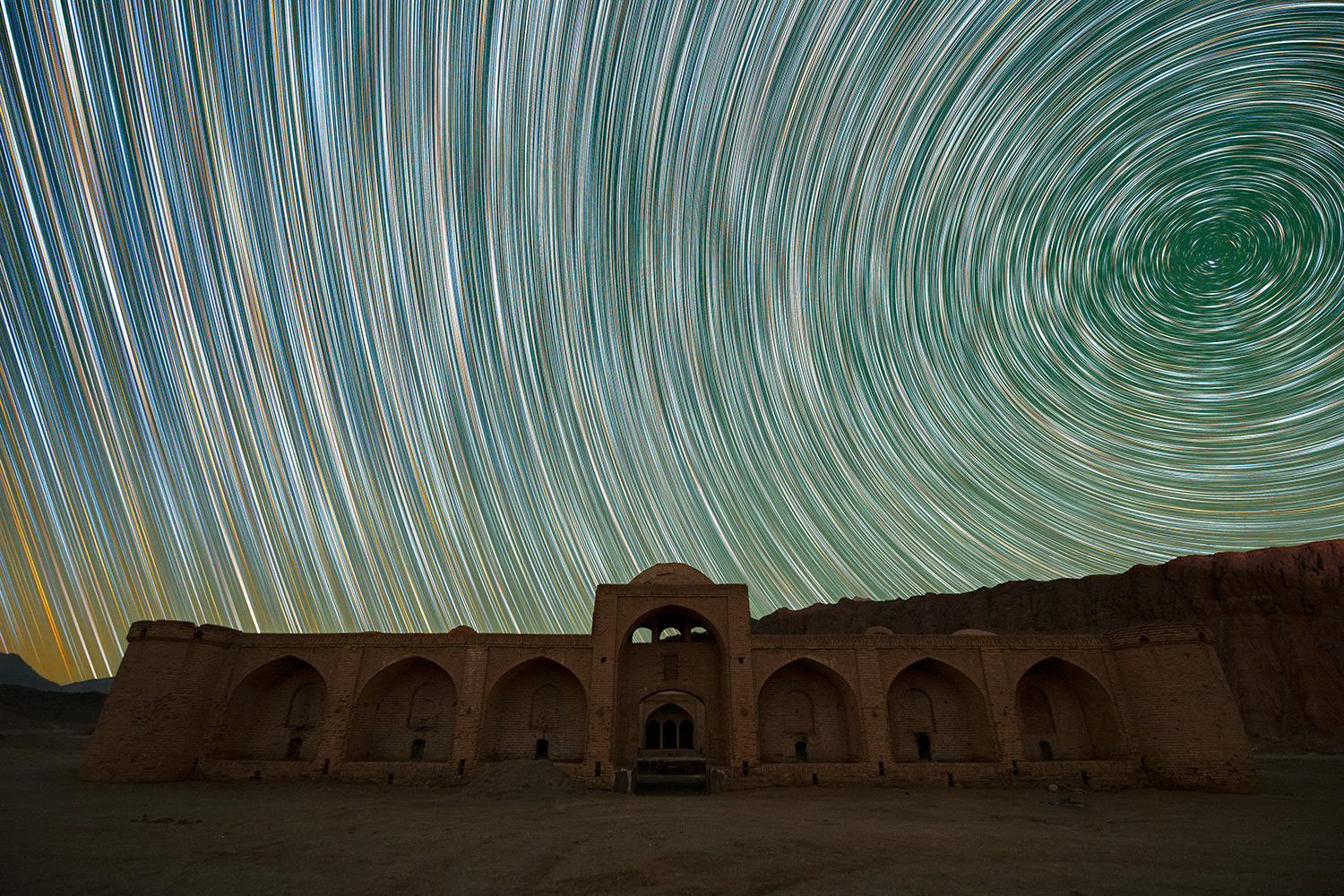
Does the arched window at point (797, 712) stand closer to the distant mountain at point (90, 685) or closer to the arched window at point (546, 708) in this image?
the arched window at point (546, 708)

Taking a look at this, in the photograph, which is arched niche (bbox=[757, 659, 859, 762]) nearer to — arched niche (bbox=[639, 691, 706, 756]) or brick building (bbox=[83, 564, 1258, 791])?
brick building (bbox=[83, 564, 1258, 791])

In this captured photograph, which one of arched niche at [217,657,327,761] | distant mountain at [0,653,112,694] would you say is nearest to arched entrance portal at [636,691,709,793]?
arched niche at [217,657,327,761]

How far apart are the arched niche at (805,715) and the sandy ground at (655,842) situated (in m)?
5.34

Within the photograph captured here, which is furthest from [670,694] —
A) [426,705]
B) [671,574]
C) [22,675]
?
[22,675]

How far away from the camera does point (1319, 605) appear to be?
172 ft

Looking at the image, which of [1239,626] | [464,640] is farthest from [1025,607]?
[464,640]

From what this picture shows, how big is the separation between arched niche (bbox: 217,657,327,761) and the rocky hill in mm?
34262

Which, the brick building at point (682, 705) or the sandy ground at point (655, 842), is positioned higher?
the brick building at point (682, 705)

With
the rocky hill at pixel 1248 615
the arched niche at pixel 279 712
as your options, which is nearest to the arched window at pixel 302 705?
the arched niche at pixel 279 712

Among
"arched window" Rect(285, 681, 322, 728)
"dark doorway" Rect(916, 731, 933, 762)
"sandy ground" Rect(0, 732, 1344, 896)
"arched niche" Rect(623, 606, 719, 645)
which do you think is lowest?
"sandy ground" Rect(0, 732, 1344, 896)

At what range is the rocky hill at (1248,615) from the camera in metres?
47.8

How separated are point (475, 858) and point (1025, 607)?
67.8m

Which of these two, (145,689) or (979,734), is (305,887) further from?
(979,734)

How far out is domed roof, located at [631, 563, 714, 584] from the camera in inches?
1079
